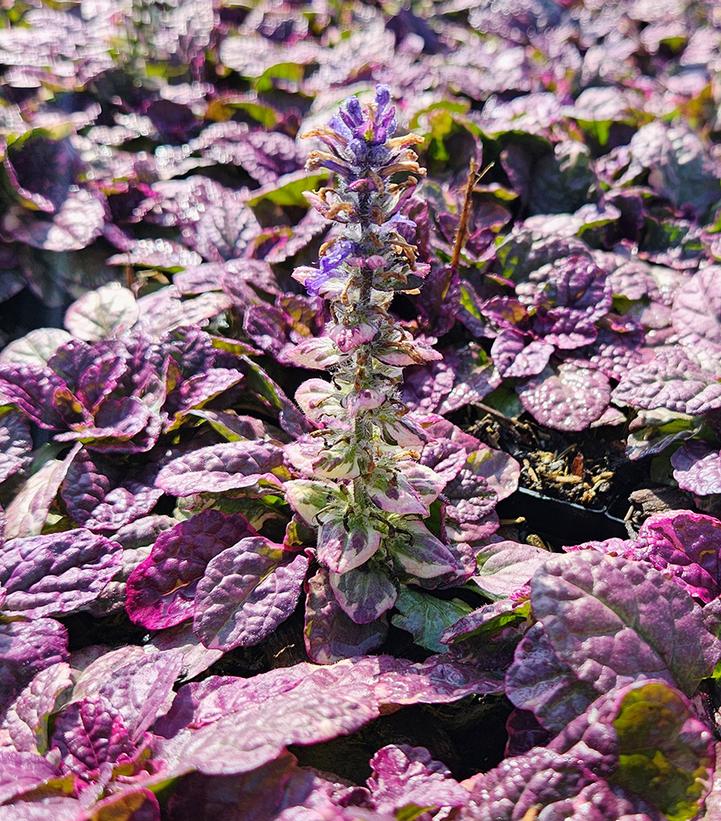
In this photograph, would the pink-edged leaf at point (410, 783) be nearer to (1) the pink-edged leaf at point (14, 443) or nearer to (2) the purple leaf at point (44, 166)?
(1) the pink-edged leaf at point (14, 443)

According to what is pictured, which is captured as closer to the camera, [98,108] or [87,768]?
[87,768]

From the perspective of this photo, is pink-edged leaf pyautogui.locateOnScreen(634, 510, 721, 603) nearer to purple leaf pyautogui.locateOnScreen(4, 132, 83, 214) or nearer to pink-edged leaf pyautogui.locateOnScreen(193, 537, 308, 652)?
pink-edged leaf pyautogui.locateOnScreen(193, 537, 308, 652)

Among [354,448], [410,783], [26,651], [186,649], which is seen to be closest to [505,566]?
[354,448]

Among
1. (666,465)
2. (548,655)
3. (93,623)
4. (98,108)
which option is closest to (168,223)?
(98,108)

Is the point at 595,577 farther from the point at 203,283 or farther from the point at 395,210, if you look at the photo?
the point at 203,283

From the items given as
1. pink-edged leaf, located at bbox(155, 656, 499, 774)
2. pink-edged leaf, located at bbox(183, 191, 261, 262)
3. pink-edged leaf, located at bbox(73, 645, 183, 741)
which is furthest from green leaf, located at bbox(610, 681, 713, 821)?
pink-edged leaf, located at bbox(183, 191, 261, 262)

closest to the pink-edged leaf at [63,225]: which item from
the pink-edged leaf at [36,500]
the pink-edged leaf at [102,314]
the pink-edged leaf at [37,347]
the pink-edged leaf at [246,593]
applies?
the pink-edged leaf at [102,314]
